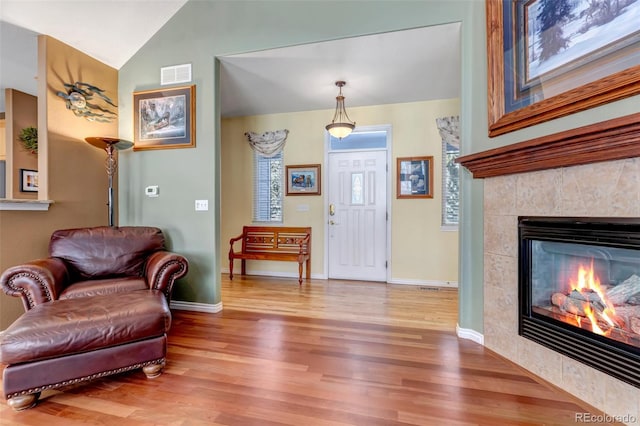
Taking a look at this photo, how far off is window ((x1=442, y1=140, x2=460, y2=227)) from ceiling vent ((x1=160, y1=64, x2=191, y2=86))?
337 cm

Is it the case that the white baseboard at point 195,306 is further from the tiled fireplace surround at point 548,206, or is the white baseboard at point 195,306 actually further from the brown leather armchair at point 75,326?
the tiled fireplace surround at point 548,206

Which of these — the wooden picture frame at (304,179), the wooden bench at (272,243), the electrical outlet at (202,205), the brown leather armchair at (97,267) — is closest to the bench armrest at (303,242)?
the wooden bench at (272,243)

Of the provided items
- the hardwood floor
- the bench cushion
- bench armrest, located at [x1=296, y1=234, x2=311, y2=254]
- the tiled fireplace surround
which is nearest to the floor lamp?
the bench cushion

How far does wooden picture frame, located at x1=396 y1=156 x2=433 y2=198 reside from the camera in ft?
13.0

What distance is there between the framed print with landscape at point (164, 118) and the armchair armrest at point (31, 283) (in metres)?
1.56

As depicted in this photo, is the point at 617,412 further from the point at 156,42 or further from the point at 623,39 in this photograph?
the point at 156,42

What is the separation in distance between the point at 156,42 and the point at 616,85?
387 centimetres

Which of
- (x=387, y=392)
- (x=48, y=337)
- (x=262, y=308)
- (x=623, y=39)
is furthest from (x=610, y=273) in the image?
(x=48, y=337)

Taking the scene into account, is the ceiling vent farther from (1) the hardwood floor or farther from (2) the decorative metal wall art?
(1) the hardwood floor

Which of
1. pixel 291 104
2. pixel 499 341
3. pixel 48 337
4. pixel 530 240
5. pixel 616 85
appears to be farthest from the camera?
pixel 291 104

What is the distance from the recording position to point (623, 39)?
4.33 ft

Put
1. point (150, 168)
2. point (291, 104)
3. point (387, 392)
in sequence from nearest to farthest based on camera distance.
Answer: point (387, 392) → point (150, 168) → point (291, 104)

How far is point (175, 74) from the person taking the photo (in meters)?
2.95

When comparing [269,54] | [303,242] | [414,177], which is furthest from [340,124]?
[303,242]
